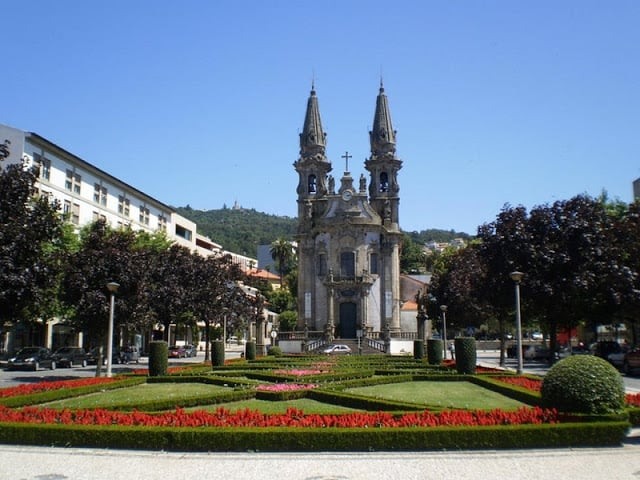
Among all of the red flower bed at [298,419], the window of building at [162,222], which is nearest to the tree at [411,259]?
the window of building at [162,222]

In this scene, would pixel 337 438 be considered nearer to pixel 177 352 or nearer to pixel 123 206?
pixel 177 352

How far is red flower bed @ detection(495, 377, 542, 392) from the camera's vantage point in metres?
21.1

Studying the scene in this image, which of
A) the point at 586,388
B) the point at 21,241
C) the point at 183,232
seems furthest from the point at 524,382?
the point at 183,232

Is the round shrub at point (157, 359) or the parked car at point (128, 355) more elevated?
the round shrub at point (157, 359)

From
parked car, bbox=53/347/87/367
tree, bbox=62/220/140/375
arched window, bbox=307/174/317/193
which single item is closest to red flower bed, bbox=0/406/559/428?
tree, bbox=62/220/140/375

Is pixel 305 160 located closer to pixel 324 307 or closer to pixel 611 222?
pixel 324 307

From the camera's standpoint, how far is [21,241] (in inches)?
880

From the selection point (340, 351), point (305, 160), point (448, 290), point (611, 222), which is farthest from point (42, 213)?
point (305, 160)

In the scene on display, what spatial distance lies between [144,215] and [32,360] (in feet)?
106

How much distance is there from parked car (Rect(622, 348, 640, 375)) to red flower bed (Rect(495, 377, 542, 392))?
12.9 metres

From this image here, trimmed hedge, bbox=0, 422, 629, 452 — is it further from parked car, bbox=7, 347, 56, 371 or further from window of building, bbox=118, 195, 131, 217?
window of building, bbox=118, 195, 131, 217

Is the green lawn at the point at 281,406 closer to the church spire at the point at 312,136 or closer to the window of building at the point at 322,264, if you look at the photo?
the window of building at the point at 322,264

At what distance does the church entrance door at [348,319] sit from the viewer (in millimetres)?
60219

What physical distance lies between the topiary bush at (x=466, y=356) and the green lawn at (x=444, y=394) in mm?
2851
